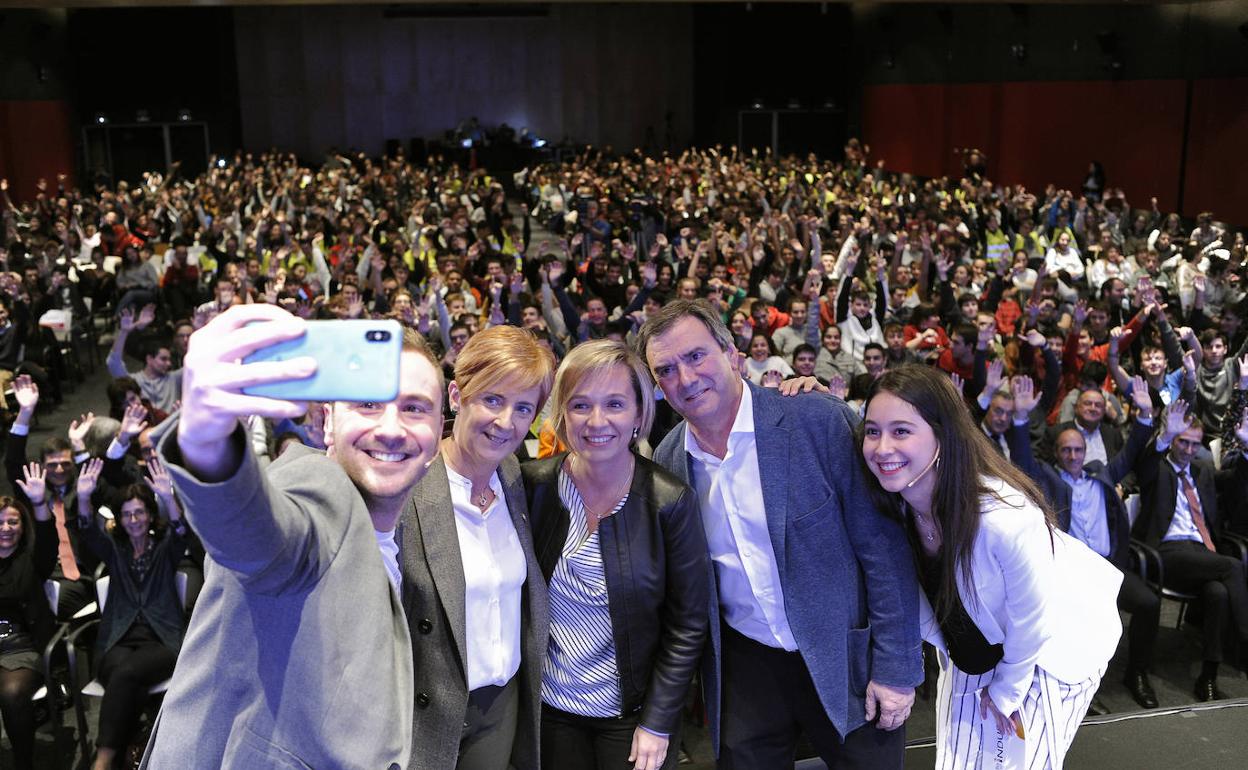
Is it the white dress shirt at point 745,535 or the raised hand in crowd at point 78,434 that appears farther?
the raised hand in crowd at point 78,434

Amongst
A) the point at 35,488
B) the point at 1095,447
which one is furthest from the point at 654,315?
the point at 1095,447

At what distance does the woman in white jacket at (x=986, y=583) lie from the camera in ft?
7.18

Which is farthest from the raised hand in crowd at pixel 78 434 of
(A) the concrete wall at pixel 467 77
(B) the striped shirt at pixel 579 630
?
(A) the concrete wall at pixel 467 77

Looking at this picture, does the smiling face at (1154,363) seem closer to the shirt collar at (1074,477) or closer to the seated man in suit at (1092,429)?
the seated man in suit at (1092,429)

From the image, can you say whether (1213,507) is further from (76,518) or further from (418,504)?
(76,518)

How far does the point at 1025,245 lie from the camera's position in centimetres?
1134

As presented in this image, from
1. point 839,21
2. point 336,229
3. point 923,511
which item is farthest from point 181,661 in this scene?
point 839,21

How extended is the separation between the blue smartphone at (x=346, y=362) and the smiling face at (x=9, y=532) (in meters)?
3.80

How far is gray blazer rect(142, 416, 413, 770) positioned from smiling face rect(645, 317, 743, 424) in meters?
1.10

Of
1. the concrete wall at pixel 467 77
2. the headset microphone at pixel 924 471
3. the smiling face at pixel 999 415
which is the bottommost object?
the smiling face at pixel 999 415

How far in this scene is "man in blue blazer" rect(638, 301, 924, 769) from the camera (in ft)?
7.47

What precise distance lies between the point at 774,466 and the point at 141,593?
286 cm

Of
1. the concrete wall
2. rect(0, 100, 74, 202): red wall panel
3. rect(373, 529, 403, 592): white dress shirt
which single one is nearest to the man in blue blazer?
rect(373, 529, 403, 592): white dress shirt

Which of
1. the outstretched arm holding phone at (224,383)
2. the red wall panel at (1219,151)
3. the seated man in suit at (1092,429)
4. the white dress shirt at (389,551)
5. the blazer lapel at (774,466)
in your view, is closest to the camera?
the outstretched arm holding phone at (224,383)
